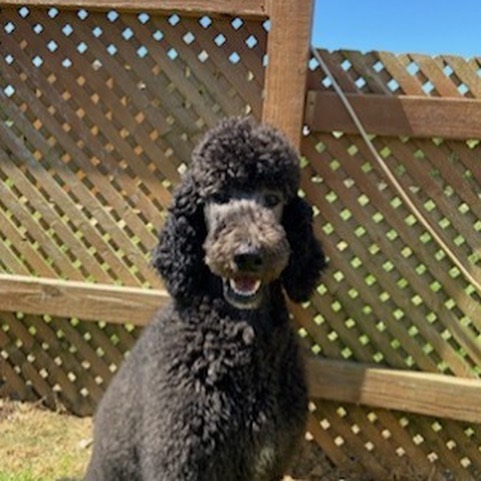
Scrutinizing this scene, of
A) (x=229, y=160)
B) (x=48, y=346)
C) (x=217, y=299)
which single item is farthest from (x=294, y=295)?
(x=48, y=346)

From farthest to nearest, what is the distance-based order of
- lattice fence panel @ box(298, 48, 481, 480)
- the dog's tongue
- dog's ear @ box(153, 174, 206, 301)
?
lattice fence panel @ box(298, 48, 481, 480) → dog's ear @ box(153, 174, 206, 301) → the dog's tongue

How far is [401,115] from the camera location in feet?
11.5

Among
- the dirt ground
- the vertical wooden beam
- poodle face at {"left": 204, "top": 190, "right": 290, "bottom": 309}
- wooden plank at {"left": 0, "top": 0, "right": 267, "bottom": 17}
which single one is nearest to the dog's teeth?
poodle face at {"left": 204, "top": 190, "right": 290, "bottom": 309}

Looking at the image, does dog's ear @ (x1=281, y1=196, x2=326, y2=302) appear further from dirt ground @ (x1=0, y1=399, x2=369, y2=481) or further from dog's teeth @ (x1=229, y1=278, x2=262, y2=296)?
dirt ground @ (x1=0, y1=399, x2=369, y2=481)

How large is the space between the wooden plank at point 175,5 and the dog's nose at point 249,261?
1691 millimetres

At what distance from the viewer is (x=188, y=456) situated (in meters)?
2.57

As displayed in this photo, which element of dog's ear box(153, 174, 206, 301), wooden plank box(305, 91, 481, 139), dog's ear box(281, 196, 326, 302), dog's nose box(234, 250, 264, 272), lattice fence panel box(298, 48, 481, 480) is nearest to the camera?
dog's nose box(234, 250, 264, 272)

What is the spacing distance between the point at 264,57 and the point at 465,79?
0.97 meters

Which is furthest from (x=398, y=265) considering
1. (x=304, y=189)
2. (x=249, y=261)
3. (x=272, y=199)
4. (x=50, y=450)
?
(x=50, y=450)

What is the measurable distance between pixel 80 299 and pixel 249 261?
2011 mm

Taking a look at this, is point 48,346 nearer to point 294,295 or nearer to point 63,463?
point 63,463

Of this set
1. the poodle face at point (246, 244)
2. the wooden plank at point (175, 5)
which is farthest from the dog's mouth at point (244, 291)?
the wooden plank at point (175, 5)

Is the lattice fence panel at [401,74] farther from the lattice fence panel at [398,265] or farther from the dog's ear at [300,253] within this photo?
the dog's ear at [300,253]

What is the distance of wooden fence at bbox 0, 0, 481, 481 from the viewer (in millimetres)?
3553
